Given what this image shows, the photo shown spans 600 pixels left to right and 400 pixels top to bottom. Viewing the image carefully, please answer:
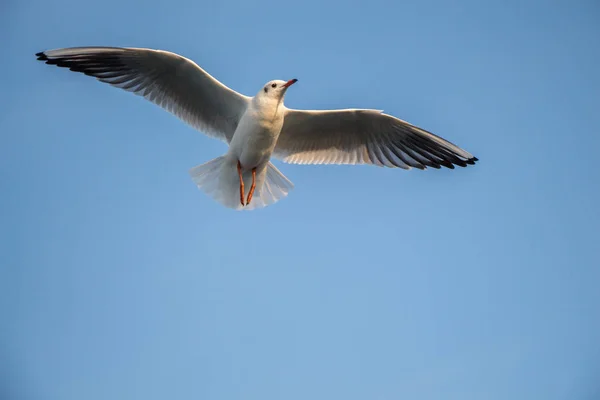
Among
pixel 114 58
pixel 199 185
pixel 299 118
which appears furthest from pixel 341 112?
pixel 114 58

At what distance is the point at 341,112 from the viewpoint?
25.6 ft

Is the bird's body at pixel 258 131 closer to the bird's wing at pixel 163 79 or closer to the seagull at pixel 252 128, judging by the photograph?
the seagull at pixel 252 128

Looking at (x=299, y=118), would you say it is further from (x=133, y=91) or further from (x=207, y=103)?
(x=133, y=91)

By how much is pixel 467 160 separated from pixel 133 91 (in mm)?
3360

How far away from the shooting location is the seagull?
302 inches

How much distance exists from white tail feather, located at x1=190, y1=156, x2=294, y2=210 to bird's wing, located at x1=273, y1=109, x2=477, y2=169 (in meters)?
0.28

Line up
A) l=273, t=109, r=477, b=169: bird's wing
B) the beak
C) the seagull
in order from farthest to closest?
l=273, t=109, r=477, b=169: bird's wing, the seagull, the beak

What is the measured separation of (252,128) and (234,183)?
789 mm

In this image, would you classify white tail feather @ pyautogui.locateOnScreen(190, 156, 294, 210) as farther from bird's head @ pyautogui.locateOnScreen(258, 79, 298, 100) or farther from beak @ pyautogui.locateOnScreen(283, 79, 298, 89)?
beak @ pyautogui.locateOnScreen(283, 79, 298, 89)

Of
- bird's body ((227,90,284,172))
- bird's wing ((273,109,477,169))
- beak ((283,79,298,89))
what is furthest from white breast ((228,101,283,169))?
bird's wing ((273,109,477,169))

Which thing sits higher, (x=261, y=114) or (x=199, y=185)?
(x=261, y=114)

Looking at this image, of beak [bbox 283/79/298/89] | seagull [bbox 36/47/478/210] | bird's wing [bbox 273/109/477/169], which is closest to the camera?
beak [bbox 283/79/298/89]

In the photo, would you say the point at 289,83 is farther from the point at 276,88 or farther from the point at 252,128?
the point at 252,128

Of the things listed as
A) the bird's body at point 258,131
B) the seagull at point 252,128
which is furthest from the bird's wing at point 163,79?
the bird's body at point 258,131
